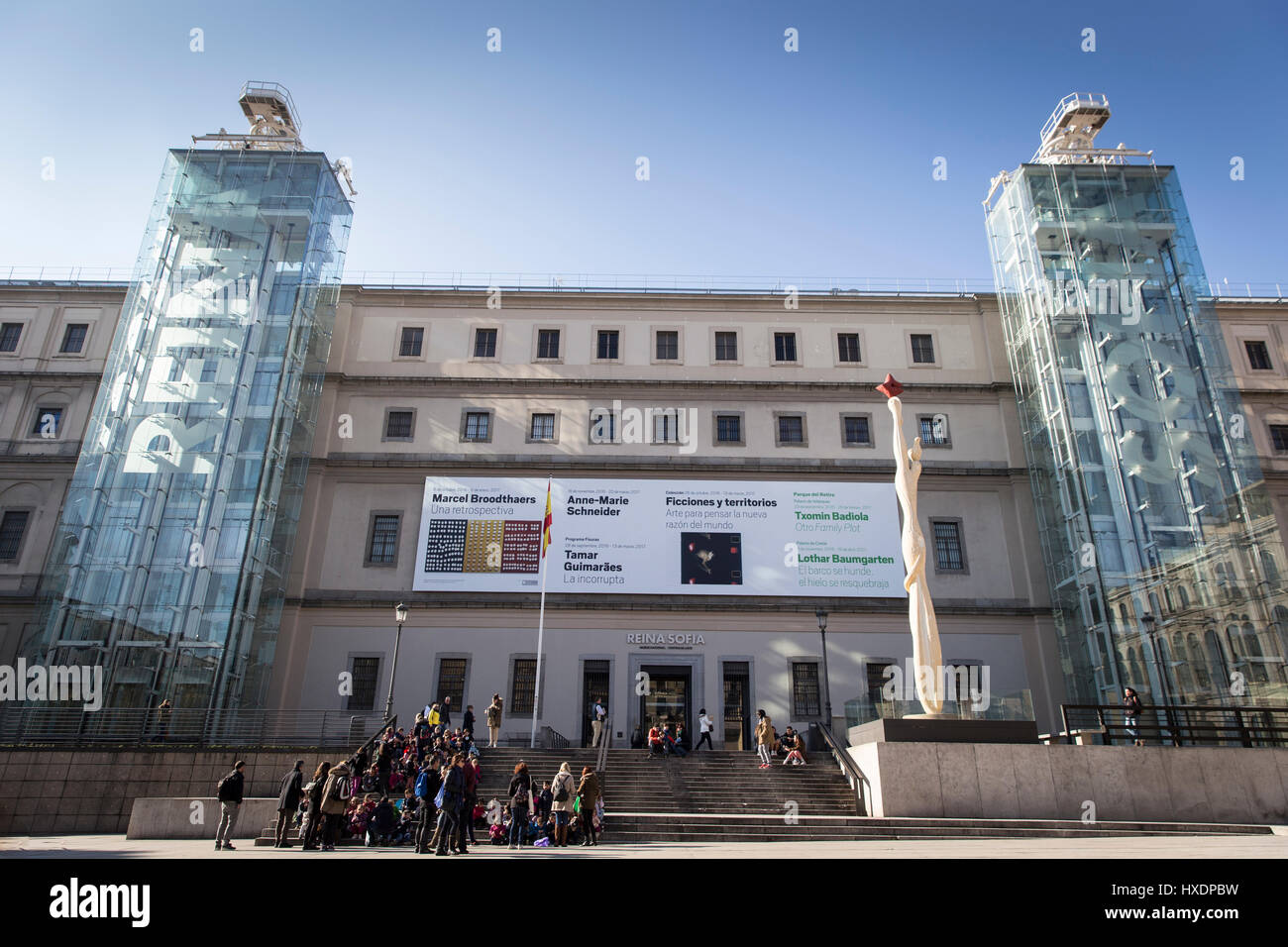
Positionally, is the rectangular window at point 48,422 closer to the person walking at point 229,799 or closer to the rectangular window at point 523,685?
the rectangular window at point 523,685

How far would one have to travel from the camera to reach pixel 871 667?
28.0m

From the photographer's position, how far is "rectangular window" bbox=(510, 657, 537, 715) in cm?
2738

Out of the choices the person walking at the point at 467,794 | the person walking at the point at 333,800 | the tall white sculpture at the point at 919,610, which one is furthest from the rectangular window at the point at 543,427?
the person walking at the point at 467,794

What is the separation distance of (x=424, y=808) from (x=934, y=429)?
25184mm

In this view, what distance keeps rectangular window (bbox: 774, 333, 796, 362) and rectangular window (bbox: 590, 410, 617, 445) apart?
7.47m

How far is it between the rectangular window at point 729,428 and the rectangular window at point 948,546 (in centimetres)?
823

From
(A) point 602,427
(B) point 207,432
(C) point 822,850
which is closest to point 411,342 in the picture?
(B) point 207,432

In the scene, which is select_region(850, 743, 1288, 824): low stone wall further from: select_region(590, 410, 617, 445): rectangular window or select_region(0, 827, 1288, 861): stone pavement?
select_region(590, 410, 617, 445): rectangular window

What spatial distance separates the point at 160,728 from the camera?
941 inches

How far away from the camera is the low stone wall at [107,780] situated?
775 inches
